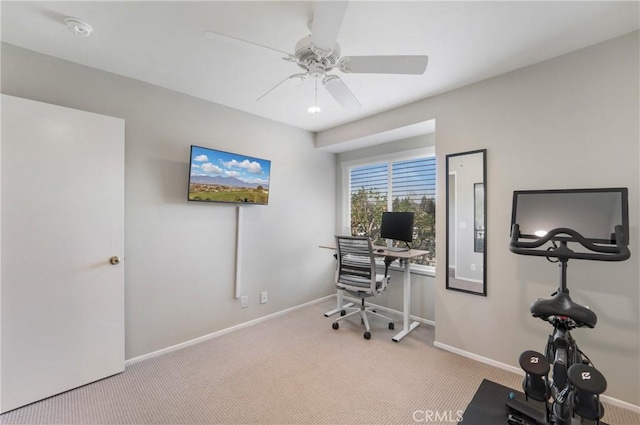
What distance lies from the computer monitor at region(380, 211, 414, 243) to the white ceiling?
146cm

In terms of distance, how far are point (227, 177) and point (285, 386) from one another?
2.01 meters

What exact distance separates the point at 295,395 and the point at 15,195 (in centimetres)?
239

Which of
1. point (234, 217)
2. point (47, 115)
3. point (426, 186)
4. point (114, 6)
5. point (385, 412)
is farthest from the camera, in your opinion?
point (426, 186)

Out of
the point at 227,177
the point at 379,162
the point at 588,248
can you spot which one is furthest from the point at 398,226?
the point at 227,177

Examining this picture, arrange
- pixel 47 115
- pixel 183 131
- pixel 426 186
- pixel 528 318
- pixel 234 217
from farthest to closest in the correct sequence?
pixel 426 186
pixel 234 217
pixel 183 131
pixel 528 318
pixel 47 115

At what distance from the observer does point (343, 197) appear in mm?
4387

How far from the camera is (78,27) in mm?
1758

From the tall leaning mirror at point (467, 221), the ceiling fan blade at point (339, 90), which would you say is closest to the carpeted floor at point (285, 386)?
the tall leaning mirror at point (467, 221)

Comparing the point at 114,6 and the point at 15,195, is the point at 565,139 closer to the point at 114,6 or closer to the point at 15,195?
the point at 114,6

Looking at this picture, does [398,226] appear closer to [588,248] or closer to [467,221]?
[467,221]

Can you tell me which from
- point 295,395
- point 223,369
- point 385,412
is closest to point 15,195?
point 223,369

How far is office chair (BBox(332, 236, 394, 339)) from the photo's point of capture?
118 inches

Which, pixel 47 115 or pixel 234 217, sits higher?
pixel 47 115

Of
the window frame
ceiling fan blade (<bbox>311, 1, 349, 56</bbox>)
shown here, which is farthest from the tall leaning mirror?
ceiling fan blade (<bbox>311, 1, 349, 56</bbox>)
